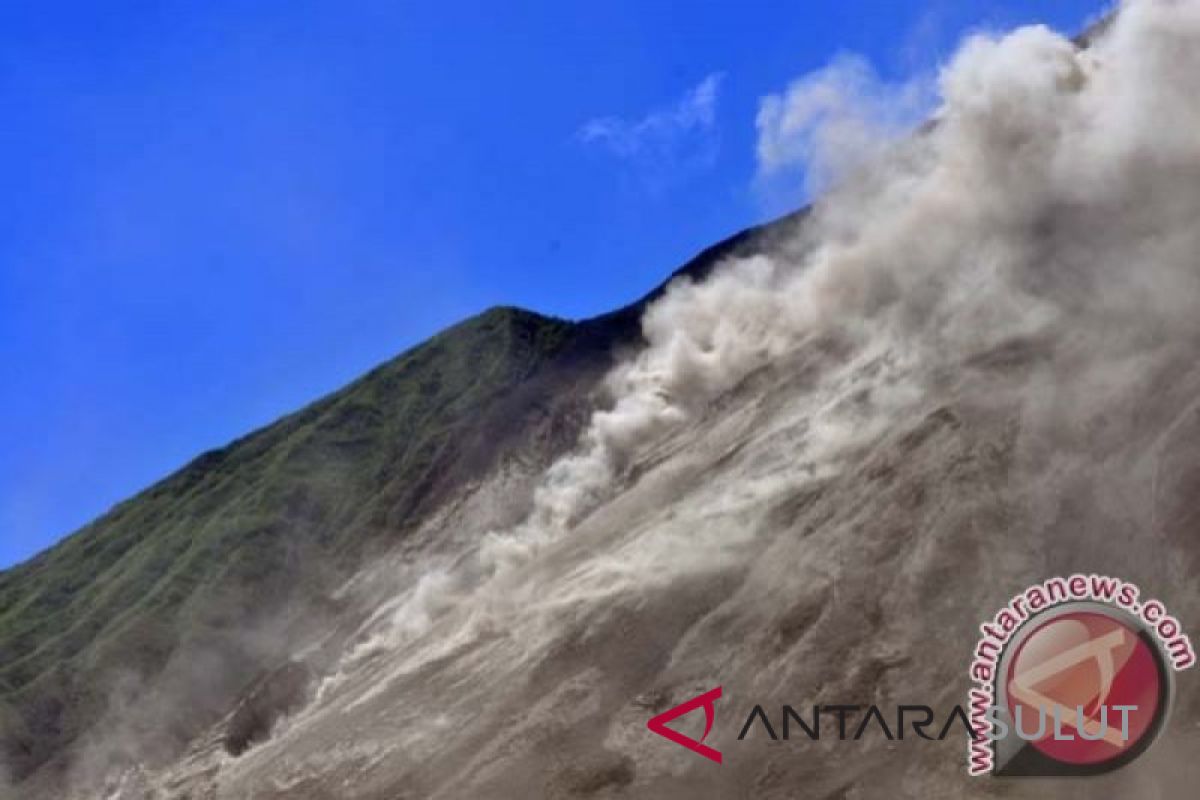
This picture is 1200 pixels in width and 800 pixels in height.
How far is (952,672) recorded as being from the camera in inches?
1256

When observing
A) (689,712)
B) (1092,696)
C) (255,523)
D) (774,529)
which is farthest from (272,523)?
(1092,696)

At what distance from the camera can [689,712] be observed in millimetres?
35156

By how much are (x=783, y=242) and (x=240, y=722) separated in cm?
4121

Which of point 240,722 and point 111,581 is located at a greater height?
point 111,581

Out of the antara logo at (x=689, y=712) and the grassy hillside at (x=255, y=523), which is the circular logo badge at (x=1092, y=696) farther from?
the grassy hillside at (x=255, y=523)

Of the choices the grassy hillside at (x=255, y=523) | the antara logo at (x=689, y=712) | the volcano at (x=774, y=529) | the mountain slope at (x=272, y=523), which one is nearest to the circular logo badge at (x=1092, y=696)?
the volcano at (x=774, y=529)

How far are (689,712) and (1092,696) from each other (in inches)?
430

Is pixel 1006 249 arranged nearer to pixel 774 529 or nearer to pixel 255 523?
pixel 774 529

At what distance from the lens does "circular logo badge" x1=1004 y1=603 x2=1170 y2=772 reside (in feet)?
91.5

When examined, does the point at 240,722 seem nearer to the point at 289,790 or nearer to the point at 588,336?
the point at 289,790

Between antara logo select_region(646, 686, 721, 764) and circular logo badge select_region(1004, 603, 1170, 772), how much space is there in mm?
8335

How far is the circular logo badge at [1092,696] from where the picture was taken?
91.5 feet

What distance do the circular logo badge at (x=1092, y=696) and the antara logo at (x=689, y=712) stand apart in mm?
8335

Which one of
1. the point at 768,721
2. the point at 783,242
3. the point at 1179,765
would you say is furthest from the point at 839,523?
the point at 783,242
